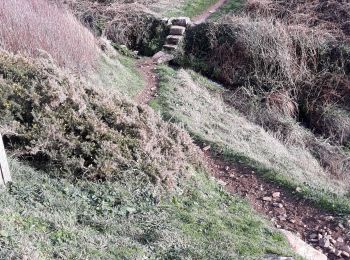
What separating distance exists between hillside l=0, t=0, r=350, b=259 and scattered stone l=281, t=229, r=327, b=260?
0.09 feet

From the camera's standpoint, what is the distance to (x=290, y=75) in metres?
11.1

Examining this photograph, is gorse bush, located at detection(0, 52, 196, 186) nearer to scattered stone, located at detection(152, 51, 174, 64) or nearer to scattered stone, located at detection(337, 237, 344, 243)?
scattered stone, located at detection(337, 237, 344, 243)

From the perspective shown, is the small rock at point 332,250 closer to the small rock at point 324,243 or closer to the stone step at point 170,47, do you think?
the small rock at point 324,243

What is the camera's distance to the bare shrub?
8.41 meters

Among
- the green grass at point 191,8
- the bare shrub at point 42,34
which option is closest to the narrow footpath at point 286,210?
the bare shrub at point 42,34

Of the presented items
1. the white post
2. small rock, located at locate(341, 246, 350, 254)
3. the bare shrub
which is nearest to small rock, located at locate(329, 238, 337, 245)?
small rock, located at locate(341, 246, 350, 254)

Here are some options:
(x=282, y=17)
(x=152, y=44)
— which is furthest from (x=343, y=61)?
(x=152, y=44)

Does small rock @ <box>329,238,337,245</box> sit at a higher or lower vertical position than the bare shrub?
lower

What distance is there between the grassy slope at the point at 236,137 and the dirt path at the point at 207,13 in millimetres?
2496

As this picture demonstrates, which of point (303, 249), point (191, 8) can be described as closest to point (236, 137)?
point (303, 249)

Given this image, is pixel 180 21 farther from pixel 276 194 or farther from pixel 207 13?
pixel 276 194

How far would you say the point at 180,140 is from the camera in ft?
21.0

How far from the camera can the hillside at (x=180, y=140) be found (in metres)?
4.55

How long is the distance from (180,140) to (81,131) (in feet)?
4.95
